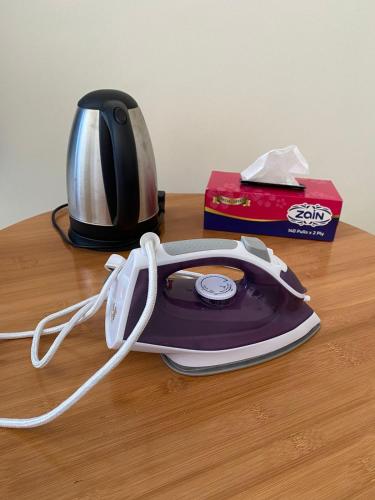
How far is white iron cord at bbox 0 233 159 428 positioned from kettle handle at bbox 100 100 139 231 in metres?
0.18

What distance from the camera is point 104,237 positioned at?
618mm

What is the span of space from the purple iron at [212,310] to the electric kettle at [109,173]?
0.19 meters

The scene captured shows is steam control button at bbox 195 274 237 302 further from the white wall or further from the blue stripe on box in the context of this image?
the white wall

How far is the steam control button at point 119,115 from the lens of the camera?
1.81 ft

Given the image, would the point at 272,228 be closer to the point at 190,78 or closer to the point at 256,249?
the point at 256,249

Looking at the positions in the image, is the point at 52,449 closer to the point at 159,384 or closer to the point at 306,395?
the point at 159,384

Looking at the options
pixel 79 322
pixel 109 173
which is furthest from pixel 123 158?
pixel 79 322

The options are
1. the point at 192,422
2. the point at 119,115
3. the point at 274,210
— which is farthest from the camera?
the point at 274,210

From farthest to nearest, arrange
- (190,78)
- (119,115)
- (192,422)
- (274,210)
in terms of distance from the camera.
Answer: (190,78), (274,210), (119,115), (192,422)

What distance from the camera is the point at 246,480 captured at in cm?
30

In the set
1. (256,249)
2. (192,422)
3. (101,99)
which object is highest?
(101,99)

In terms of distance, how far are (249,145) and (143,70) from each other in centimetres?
31

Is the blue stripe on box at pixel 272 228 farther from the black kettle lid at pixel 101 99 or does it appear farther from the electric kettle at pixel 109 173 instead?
the black kettle lid at pixel 101 99

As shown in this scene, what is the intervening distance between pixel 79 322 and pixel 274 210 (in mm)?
383
